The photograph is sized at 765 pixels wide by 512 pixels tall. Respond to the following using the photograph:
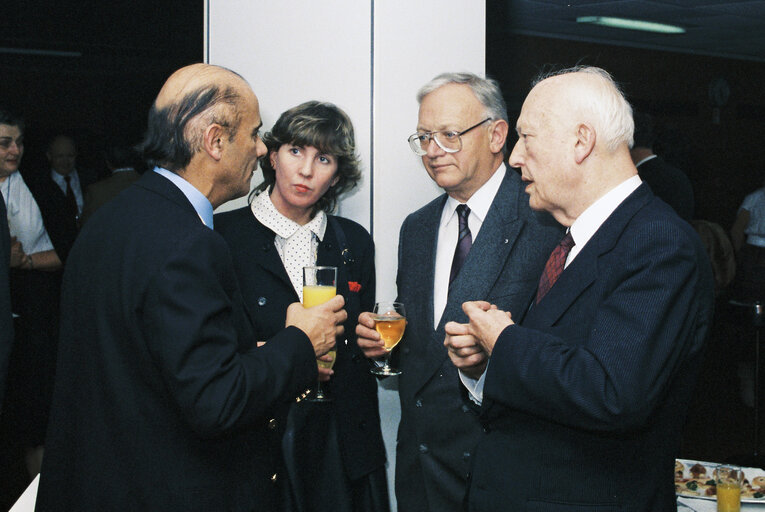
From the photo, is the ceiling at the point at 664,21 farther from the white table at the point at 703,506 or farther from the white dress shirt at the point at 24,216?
the white table at the point at 703,506

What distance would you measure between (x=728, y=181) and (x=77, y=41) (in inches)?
382

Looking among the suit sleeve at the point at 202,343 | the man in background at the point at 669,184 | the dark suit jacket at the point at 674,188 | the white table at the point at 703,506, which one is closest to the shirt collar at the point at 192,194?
the suit sleeve at the point at 202,343

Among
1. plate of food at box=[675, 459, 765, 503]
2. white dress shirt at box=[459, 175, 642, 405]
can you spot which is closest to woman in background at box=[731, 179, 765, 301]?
plate of food at box=[675, 459, 765, 503]

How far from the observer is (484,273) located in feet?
7.04

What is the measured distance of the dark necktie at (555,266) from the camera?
176cm

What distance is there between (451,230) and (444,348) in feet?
1.25

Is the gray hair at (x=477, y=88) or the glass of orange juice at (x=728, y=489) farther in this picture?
the gray hair at (x=477, y=88)

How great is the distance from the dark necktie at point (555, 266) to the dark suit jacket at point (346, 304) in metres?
0.70

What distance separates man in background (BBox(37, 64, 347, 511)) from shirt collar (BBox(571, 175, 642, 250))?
24.6 inches

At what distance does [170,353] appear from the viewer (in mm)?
1399

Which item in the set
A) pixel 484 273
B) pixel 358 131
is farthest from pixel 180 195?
pixel 358 131

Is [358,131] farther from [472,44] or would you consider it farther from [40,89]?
[40,89]

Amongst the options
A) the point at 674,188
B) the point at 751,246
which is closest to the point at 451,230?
the point at 674,188

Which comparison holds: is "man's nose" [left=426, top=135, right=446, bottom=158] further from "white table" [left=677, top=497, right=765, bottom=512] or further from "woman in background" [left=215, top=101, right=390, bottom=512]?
"white table" [left=677, top=497, right=765, bottom=512]
